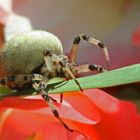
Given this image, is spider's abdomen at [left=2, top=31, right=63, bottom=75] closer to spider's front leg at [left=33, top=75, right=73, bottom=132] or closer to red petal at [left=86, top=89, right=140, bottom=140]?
spider's front leg at [left=33, top=75, right=73, bottom=132]

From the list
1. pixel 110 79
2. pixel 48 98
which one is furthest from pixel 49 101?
pixel 110 79

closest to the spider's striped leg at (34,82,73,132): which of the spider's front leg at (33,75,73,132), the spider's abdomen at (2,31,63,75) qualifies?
the spider's front leg at (33,75,73,132)

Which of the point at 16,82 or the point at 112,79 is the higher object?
the point at 112,79

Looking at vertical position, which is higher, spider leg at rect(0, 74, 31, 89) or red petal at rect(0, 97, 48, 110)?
red petal at rect(0, 97, 48, 110)

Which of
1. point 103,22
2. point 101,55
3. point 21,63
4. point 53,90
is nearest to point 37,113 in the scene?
point 53,90

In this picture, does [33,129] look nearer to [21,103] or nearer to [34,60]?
[21,103]

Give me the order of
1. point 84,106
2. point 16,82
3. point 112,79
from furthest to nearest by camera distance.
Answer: point 16,82 → point 84,106 → point 112,79
